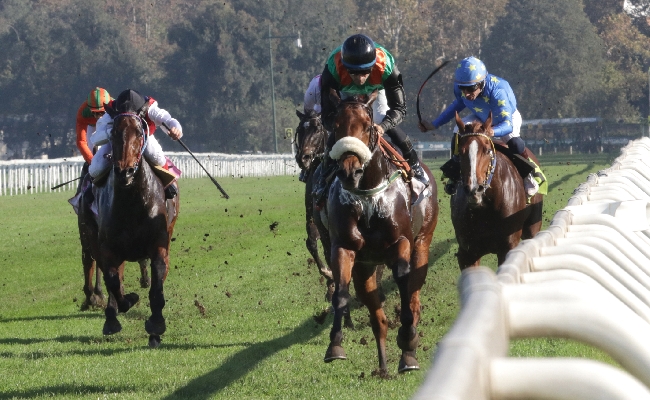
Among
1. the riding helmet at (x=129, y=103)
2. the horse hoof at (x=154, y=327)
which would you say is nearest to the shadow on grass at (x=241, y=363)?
the horse hoof at (x=154, y=327)

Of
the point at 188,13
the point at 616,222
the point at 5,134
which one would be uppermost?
the point at 188,13

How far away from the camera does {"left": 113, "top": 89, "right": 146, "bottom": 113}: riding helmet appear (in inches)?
322

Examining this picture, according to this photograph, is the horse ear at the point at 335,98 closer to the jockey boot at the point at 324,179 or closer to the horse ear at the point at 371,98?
the horse ear at the point at 371,98

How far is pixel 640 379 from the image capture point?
6.95ft

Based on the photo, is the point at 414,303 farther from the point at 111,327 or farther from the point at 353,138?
the point at 111,327

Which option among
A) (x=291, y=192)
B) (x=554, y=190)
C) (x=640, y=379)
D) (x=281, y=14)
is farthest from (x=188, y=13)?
(x=640, y=379)

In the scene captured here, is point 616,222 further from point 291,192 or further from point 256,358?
point 291,192

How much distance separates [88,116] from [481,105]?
408 centimetres

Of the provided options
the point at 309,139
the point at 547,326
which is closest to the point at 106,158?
the point at 309,139

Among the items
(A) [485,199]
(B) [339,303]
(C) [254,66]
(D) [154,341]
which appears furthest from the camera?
(C) [254,66]

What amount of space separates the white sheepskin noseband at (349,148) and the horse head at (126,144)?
2.19 meters

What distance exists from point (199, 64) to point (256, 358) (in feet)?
209

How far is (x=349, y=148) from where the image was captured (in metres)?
6.15

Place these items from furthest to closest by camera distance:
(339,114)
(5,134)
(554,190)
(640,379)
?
(5,134)
(554,190)
(339,114)
(640,379)
